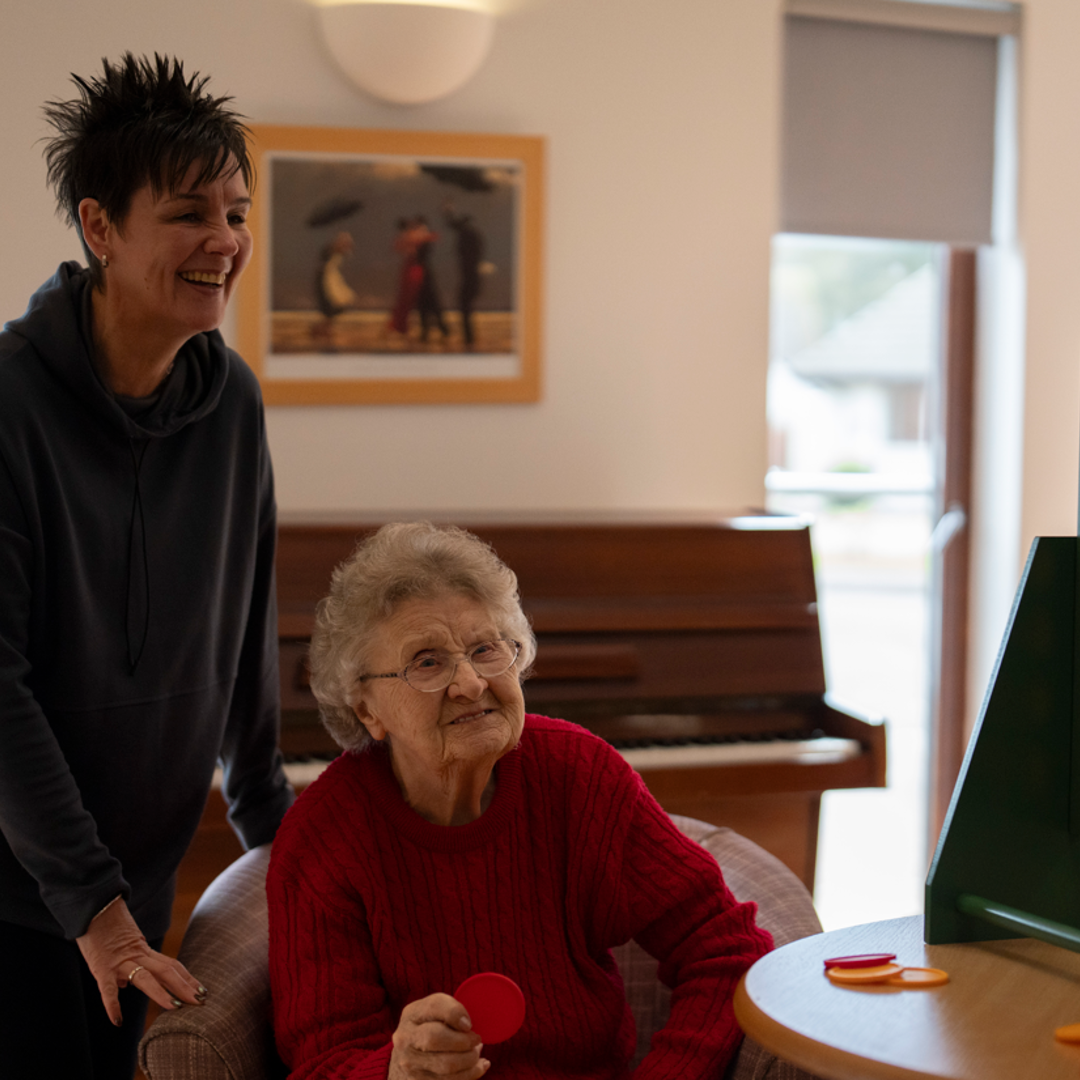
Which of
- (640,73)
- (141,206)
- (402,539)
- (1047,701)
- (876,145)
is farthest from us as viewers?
(876,145)

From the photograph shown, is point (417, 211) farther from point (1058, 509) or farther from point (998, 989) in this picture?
point (998, 989)

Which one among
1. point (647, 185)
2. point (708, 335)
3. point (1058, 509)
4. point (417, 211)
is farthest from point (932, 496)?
point (417, 211)

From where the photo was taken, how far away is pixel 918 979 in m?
1.18

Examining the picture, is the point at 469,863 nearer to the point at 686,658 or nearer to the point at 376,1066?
the point at 376,1066

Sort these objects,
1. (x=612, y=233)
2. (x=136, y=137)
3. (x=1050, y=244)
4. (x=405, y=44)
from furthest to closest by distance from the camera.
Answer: (x=1050, y=244) → (x=612, y=233) → (x=405, y=44) → (x=136, y=137)

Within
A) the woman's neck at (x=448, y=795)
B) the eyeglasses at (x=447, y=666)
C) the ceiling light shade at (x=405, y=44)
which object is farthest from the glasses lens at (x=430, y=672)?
the ceiling light shade at (x=405, y=44)

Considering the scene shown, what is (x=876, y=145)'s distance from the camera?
3355mm

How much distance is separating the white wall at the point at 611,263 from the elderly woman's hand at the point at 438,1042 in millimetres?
1942

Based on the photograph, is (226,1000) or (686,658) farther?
(686,658)

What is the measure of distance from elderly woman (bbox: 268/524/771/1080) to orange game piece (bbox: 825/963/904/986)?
27 centimetres

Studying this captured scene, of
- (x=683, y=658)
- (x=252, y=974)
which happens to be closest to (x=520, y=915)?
(x=252, y=974)

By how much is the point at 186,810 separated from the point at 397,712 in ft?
1.29

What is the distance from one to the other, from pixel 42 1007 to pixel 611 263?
226cm

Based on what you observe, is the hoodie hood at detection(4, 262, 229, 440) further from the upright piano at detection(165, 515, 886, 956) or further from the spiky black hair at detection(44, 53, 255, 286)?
the upright piano at detection(165, 515, 886, 956)
